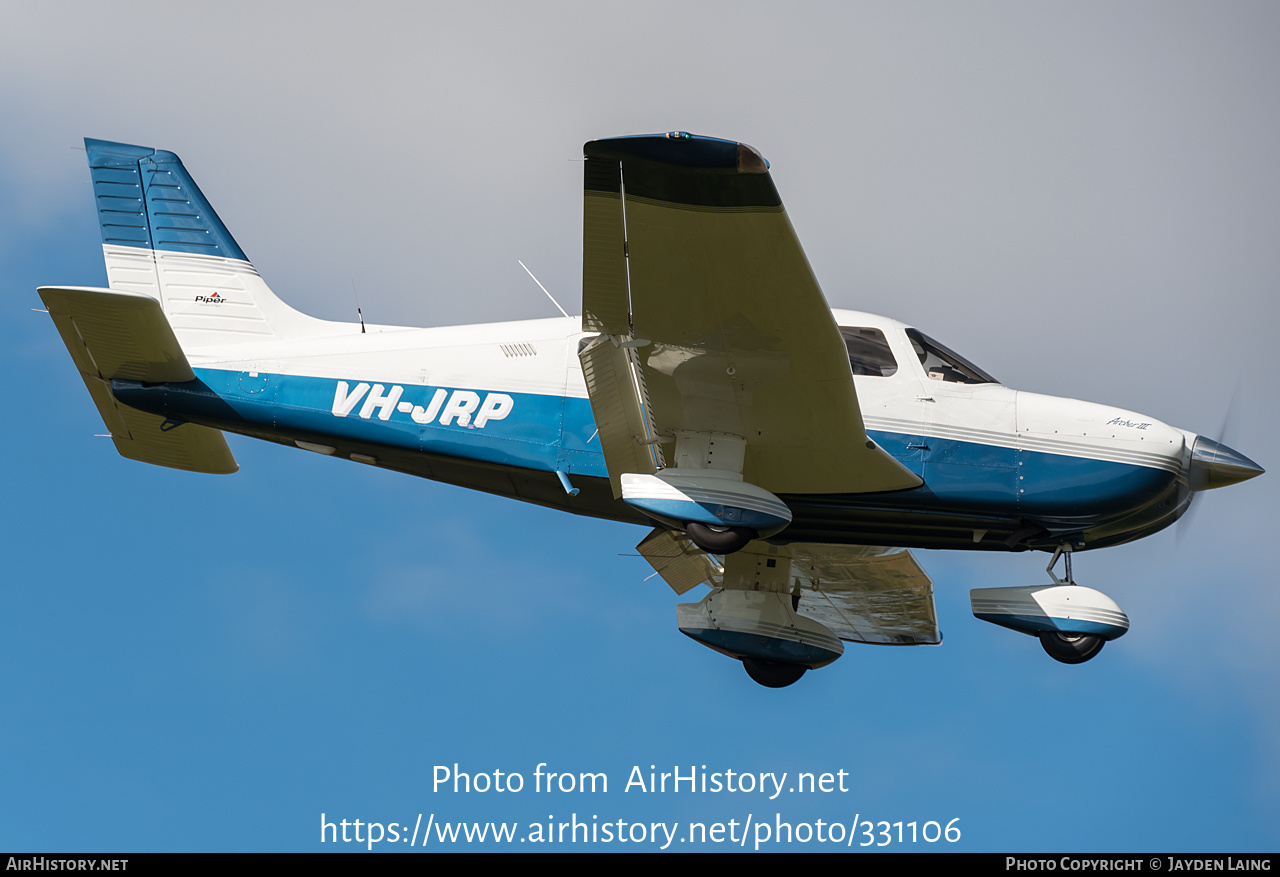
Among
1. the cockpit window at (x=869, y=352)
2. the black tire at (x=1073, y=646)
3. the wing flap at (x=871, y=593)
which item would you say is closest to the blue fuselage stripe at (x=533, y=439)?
the cockpit window at (x=869, y=352)

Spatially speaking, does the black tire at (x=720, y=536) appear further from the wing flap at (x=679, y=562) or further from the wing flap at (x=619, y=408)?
the wing flap at (x=679, y=562)

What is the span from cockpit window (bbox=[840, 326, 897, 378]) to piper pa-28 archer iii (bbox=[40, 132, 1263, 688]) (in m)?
Answer: 0.02

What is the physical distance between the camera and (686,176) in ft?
27.2

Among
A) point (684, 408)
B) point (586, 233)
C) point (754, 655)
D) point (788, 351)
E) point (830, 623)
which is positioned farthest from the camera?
point (830, 623)

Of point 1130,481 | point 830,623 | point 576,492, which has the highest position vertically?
point 1130,481

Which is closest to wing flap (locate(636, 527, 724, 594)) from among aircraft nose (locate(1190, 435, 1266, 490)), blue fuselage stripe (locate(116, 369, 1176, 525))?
blue fuselage stripe (locate(116, 369, 1176, 525))

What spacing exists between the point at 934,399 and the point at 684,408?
2.25 m

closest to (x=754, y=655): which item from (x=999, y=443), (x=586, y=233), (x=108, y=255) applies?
(x=999, y=443)

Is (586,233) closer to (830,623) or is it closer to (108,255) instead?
(108,255)

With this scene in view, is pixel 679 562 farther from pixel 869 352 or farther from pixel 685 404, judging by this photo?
pixel 869 352

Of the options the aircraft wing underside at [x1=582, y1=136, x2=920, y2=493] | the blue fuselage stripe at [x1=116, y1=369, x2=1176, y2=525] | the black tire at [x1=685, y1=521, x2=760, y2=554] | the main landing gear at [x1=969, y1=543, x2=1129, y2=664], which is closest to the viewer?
the aircraft wing underside at [x1=582, y1=136, x2=920, y2=493]

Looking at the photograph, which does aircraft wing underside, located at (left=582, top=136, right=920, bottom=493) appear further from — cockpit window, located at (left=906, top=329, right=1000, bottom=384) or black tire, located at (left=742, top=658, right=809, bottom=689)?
black tire, located at (left=742, top=658, right=809, bottom=689)

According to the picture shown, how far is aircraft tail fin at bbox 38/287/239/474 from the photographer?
11.3 meters

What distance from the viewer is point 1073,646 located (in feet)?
34.4
